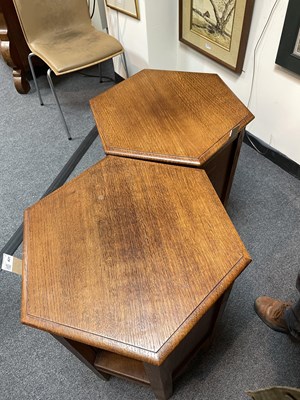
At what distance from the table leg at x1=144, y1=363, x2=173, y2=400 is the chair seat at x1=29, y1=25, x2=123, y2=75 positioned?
1581 mm

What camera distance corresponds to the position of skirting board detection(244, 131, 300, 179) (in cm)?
161

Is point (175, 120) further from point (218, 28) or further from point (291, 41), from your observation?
point (218, 28)

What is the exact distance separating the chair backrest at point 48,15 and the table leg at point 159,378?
2.01 meters

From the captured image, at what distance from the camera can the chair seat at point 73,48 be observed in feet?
5.66

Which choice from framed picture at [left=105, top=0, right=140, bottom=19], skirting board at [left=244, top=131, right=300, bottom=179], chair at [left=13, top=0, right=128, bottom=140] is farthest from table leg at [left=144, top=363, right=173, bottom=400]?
framed picture at [left=105, top=0, right=140, bottom=19]

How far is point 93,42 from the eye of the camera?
6.13 ft

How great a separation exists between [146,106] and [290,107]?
0.76 m

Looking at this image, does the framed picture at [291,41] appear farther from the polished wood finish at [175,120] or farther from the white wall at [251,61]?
the polished wood finish at [175,120]

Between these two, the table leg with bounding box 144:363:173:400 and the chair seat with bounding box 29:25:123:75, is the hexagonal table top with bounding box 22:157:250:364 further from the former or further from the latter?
the chair seat with bounding box 29:25:123:75

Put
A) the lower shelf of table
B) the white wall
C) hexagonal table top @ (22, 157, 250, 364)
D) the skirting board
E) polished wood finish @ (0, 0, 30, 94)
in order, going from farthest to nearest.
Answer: polished wood finish @ (0, 0, 30, 94) < the skirting board < the white wall < the lower shelf of table < hexagonal table top @ (22, 157, 250, 364)

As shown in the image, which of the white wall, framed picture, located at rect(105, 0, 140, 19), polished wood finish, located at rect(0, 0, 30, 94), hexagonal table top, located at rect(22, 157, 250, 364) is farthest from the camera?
polished wood finish, located at rect(0, 0, 30, 94)

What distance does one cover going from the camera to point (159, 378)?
757 mm

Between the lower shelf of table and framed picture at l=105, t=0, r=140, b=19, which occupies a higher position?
framed picture at l=105, t=0, r=140, b=19

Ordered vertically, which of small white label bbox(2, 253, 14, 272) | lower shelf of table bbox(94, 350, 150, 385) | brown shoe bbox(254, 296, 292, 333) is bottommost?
brown shoe bbox(254, 296, 292, 333)
